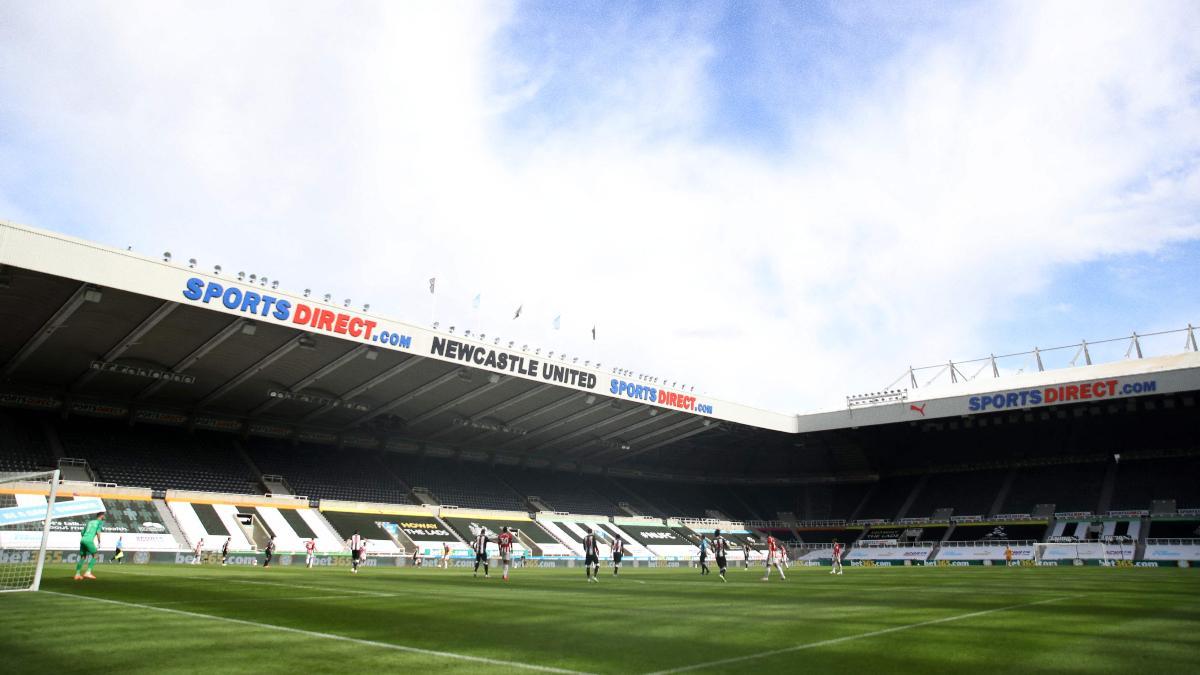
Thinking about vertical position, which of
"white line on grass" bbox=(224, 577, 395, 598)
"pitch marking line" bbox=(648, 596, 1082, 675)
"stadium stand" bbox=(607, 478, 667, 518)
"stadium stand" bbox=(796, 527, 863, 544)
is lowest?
"white line on grass" bbox=(224, 577, 395, 598)

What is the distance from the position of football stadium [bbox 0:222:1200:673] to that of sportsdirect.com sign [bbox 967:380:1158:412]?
0.76 ft

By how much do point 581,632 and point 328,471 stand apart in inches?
1917

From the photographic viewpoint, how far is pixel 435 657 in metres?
8.43

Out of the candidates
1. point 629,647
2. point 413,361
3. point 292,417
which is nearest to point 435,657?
point 629,647

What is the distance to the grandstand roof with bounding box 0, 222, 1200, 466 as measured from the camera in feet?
108

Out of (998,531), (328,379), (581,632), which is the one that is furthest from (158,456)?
(998,531)

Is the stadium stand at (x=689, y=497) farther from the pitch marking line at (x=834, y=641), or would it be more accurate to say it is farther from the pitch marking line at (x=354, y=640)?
the pitch marking line at (x=354, y=640)

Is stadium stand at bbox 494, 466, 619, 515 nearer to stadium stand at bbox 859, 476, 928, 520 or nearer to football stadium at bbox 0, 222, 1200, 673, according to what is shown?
football stadium at bbox 0, 222, 1200, 673

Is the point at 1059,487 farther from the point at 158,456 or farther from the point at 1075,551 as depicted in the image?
the point at 158,456

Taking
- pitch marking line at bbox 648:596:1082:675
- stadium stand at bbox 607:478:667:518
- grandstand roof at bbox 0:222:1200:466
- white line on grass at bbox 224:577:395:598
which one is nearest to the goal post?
grandstand roof at bbox 0:222:1200:466

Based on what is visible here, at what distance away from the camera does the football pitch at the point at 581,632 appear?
26.4ft

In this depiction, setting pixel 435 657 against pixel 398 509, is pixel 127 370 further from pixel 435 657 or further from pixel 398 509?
pixel 435 657

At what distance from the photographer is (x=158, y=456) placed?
47.6 meters

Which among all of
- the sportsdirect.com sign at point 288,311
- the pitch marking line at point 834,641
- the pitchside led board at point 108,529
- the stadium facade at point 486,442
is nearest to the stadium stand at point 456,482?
the stadium facade at point 486,442
